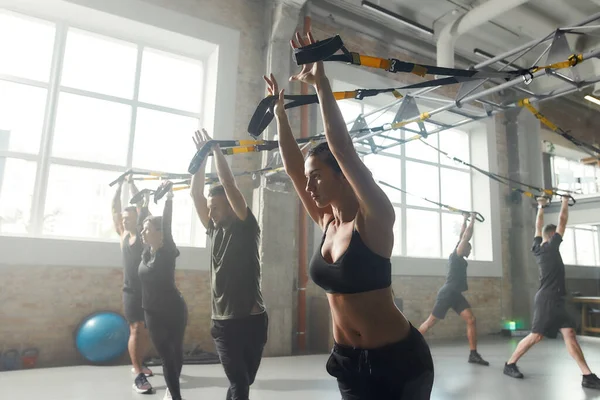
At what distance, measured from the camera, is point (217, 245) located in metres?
2.59

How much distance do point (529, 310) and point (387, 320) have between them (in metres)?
8.90

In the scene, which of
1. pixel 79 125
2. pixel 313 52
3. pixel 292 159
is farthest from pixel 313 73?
pixel 79 125

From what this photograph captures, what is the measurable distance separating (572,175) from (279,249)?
899 centimetres

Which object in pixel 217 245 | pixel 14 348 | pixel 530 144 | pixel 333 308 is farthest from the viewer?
pixel 530 144

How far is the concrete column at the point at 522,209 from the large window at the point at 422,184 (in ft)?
2.94

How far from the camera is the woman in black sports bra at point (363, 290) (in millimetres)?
1308

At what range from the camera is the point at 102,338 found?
466 cm

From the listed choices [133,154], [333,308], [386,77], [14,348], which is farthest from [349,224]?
[386,77]

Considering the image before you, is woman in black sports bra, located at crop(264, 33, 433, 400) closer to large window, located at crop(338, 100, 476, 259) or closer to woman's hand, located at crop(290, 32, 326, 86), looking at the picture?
woman's hand, located at crop(290, 32, 326, 86)

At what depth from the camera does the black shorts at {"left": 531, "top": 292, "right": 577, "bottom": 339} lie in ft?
14.1

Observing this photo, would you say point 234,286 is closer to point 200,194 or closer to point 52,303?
point 200,194

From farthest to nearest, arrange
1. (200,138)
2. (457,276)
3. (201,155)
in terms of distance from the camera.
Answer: (457,276), (200,138), (201,155)

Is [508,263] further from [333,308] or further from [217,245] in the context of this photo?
Answer: [333,308]

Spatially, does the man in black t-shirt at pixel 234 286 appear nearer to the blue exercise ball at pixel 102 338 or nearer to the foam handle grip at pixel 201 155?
the foam handle grip at pixel 201 155
